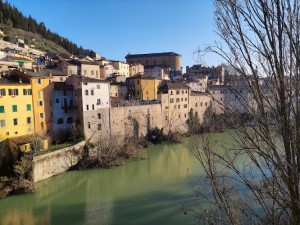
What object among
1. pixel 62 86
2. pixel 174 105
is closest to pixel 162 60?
pixel 174 105

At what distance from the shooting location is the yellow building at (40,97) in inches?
826

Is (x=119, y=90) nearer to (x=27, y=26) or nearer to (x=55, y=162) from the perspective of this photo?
(x=55, y=162)

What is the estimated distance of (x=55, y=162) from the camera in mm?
19062

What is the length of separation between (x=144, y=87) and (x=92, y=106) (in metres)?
10.7

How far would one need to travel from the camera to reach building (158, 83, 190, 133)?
31.7 metres

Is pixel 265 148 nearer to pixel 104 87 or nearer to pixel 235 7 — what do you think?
pixel 235 7

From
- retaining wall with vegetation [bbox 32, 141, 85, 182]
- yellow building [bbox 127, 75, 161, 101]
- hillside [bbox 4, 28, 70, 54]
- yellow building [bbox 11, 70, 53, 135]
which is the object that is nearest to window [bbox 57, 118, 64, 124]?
yellow building [bbox 11, 70, 53, 135]

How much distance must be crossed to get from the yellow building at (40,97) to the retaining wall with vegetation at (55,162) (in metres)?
3.00

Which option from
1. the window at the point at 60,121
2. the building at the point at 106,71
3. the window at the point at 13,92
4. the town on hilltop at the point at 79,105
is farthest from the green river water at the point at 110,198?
the building at the point at 106,71

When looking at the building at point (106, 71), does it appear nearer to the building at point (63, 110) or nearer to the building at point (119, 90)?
the building at point (119, 90)

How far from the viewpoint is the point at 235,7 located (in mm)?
2879

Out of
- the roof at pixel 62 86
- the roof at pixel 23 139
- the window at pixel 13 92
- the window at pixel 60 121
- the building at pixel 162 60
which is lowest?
the roof at pixel 23 139

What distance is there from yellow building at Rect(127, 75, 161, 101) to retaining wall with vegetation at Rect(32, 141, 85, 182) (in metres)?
13.2

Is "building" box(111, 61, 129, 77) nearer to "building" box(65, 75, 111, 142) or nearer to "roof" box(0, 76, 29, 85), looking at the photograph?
"building" box(65, 75, 111, 142)
